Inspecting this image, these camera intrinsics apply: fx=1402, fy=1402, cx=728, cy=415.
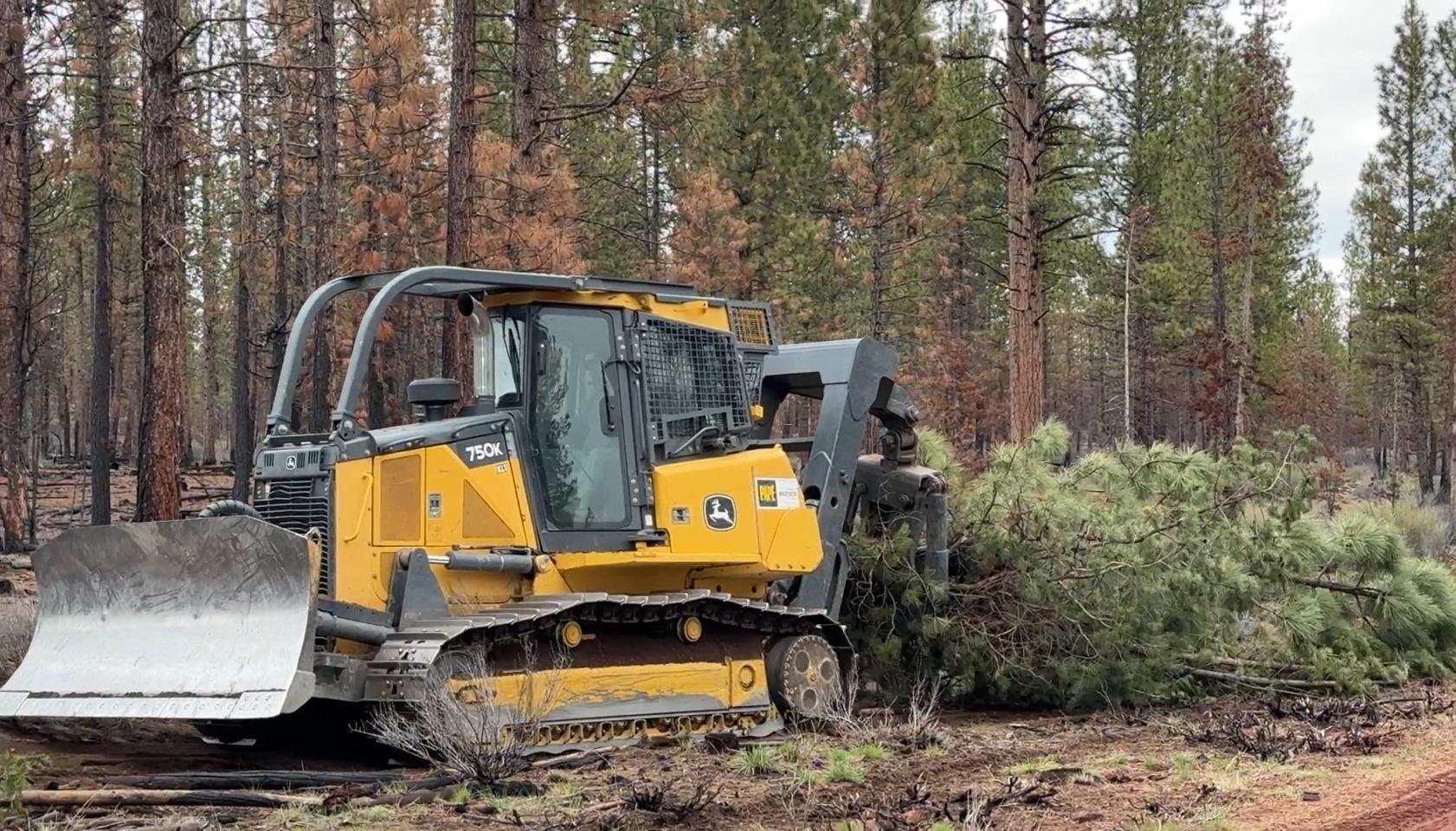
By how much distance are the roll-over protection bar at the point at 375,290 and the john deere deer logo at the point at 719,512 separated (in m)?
1.44

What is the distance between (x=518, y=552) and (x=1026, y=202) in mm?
9934

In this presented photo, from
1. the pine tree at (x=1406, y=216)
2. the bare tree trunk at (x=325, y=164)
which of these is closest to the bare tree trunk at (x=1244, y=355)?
the pine tree at (x=1406, y=216)

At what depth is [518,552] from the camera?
873cm

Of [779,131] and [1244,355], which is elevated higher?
[779,131]

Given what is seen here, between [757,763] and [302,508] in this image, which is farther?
[302,508]

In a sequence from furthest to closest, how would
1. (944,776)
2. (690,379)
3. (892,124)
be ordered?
(892,124)
(690,379)
(944,776)

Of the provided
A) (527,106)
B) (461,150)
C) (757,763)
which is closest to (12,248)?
(527,106)

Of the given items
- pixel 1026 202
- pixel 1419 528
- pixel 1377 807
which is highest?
pixel 1026 202

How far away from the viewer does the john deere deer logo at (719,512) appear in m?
9.41

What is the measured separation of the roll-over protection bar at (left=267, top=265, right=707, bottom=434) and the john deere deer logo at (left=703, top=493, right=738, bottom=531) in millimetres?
1442

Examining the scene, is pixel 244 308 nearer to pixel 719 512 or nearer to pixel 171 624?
pixel 719 512

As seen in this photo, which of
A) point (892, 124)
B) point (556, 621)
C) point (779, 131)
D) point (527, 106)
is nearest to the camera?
point (556, 621)

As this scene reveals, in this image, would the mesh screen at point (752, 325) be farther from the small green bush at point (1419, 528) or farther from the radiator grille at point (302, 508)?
the small green bush at point (1419, 528)

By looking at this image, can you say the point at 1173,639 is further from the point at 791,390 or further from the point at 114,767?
the point at 114,767
